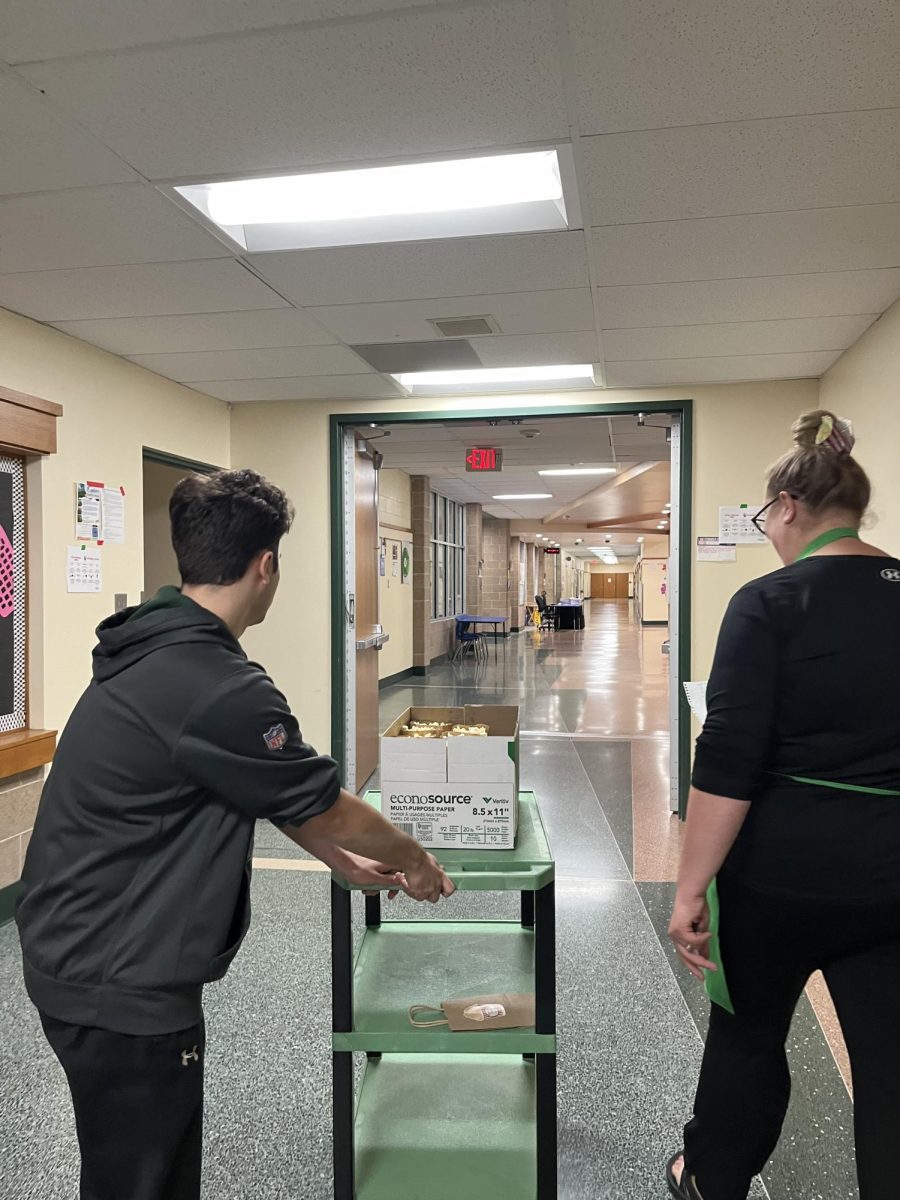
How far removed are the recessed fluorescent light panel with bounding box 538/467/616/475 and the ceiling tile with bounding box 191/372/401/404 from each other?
14.4 ft

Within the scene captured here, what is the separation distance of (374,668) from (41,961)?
4.20 metres

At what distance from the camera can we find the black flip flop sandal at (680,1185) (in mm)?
1524

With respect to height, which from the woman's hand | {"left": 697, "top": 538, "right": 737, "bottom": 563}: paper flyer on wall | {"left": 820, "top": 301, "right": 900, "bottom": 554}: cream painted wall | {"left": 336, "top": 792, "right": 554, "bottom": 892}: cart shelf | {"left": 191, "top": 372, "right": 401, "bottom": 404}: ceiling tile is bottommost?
the woman's hand

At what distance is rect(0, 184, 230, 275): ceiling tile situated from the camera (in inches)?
84.7

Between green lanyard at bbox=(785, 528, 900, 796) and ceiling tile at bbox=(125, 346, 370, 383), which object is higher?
ceiling tile at bbox=(125, 346, 370, 383)

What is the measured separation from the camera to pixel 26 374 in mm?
3166

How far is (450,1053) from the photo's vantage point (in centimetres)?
178

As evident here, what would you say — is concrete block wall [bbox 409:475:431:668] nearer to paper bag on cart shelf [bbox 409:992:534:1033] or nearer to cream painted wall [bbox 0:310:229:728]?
cream painted wall [bbox 0:310:229:728]

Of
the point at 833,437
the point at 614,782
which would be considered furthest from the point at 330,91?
the point at 614,782

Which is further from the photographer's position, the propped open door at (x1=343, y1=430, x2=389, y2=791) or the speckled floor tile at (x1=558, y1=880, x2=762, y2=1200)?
the propped open door at (x1=343, y1=430, x2=389, y2=791)

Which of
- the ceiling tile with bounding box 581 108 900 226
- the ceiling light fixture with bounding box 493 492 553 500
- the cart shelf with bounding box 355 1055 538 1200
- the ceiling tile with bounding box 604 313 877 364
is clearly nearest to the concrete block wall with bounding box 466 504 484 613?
the ceiling light fixture with bounding box 493 492 553 500

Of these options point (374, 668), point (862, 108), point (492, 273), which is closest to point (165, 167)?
point (492, 273)

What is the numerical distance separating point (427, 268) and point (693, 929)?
223 centimetres

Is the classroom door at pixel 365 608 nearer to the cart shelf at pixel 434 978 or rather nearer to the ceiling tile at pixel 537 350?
the ceiling tile at pixel 537 350
